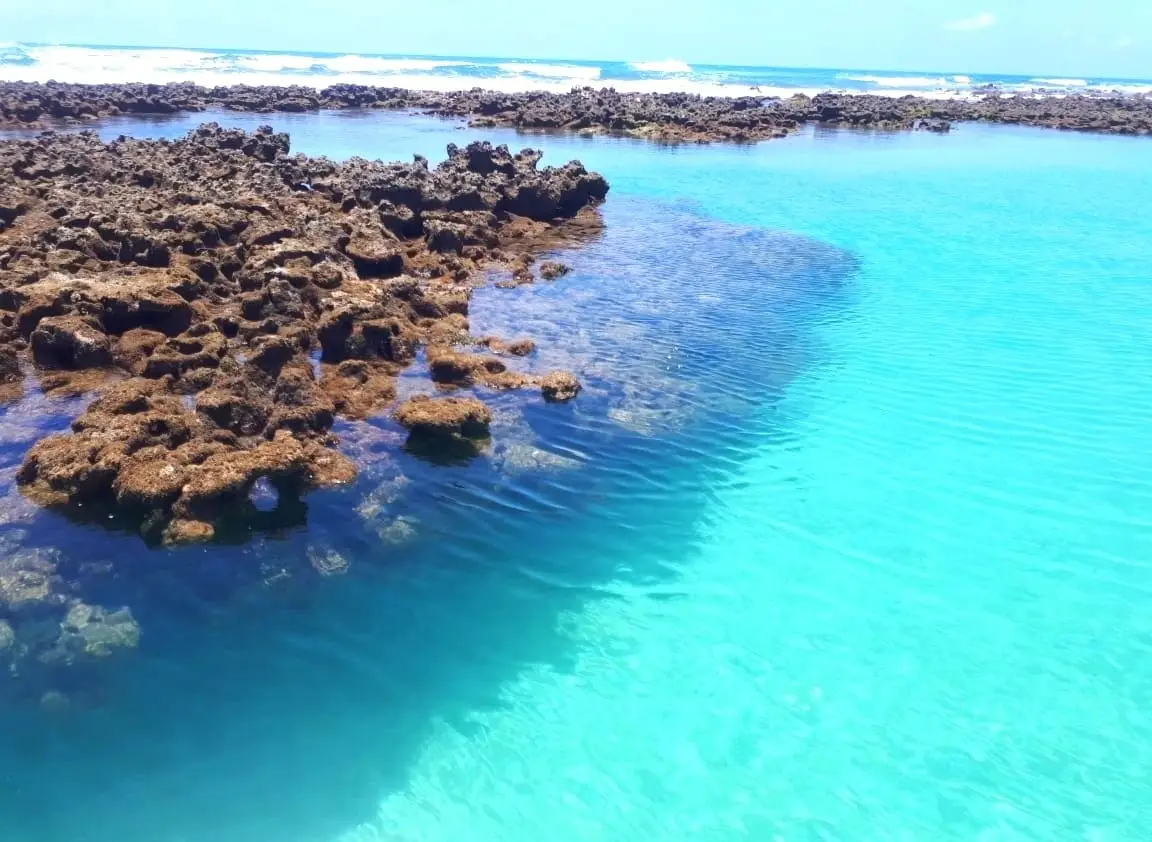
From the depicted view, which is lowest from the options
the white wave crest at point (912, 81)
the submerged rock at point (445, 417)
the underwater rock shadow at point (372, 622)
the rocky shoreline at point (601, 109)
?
the underwater rock shadow at point (372, 622)

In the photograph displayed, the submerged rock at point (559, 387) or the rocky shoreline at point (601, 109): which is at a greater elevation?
the rocky shoreline at point (601, 109)

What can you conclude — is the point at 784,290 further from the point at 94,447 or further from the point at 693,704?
the point at 94,447

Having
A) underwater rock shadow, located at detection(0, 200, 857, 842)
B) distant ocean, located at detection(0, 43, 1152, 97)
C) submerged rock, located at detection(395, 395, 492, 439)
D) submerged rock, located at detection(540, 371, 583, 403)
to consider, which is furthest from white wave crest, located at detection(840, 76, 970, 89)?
submerged rock, located at detection(395, 395, 492, 439)

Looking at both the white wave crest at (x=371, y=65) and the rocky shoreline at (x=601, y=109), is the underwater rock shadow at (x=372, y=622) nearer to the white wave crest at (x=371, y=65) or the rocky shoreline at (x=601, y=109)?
the rocky shoreline at (x=601, y=109)

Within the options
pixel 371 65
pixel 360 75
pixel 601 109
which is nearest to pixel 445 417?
pixel 601 109

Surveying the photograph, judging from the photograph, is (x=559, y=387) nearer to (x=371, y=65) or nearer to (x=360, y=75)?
(x=360, y=75)

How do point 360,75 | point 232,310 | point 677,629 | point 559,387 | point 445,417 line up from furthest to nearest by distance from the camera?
1. point 360,75
2. point 232,310
3. point 559,387
4. point 445,417
5. point 677,629

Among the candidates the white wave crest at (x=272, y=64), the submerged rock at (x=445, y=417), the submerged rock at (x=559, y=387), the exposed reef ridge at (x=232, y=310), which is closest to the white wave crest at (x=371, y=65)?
the white wave crest at (x=272, y=64)
